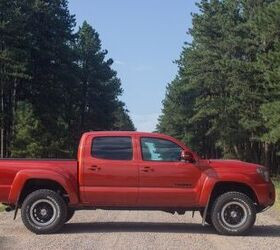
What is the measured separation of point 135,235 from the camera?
1249 cm

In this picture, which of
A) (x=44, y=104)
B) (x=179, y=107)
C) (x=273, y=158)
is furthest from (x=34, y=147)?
(x=179, y=107)

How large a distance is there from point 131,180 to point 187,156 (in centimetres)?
122

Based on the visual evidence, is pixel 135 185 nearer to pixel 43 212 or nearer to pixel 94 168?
pixel 94 168

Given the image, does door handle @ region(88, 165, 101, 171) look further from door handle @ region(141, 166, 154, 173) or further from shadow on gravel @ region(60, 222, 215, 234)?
shadow on gravel @ region(60, 222, 215, 234)

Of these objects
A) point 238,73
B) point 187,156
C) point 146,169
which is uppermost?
point 238,73

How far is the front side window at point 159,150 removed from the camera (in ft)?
43.1

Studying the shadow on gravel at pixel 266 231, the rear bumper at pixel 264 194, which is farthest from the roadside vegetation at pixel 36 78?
the rear bumper at pixel 264 194

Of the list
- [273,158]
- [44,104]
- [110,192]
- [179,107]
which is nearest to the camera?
[110,192]

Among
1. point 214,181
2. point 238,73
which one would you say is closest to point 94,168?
point 214,181

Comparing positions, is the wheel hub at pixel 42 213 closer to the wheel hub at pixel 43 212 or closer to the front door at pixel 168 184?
the wheel hub at pixel 43 212

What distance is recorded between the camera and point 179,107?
87.6 metres

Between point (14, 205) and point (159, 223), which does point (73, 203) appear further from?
point (159, 223)

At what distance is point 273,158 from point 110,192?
2324 inches

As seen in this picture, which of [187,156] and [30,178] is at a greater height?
[187,156]
